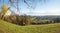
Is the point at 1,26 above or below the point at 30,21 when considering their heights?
above

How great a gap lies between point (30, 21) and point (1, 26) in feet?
29.4

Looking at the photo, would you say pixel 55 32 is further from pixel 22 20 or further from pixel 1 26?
pixel 22 20

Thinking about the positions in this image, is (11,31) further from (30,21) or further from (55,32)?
(30,21)

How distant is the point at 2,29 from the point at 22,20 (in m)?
9.05

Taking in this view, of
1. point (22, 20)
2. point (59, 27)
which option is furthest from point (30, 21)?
point (59, 27)

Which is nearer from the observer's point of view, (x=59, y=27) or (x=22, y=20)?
(x=59, y=27)

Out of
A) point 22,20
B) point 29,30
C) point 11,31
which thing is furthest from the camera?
point 22,20

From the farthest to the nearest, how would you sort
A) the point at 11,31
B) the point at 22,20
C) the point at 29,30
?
the point at 22,20
the point at 29,30
the point at 11,31

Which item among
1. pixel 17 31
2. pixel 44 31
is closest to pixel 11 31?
pixel 17 31

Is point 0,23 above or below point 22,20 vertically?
above

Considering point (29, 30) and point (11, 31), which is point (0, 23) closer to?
point (11, 31)

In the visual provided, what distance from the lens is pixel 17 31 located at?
34.7ft

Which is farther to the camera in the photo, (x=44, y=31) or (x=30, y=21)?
(x=30, y=21)

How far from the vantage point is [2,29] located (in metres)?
10.4
